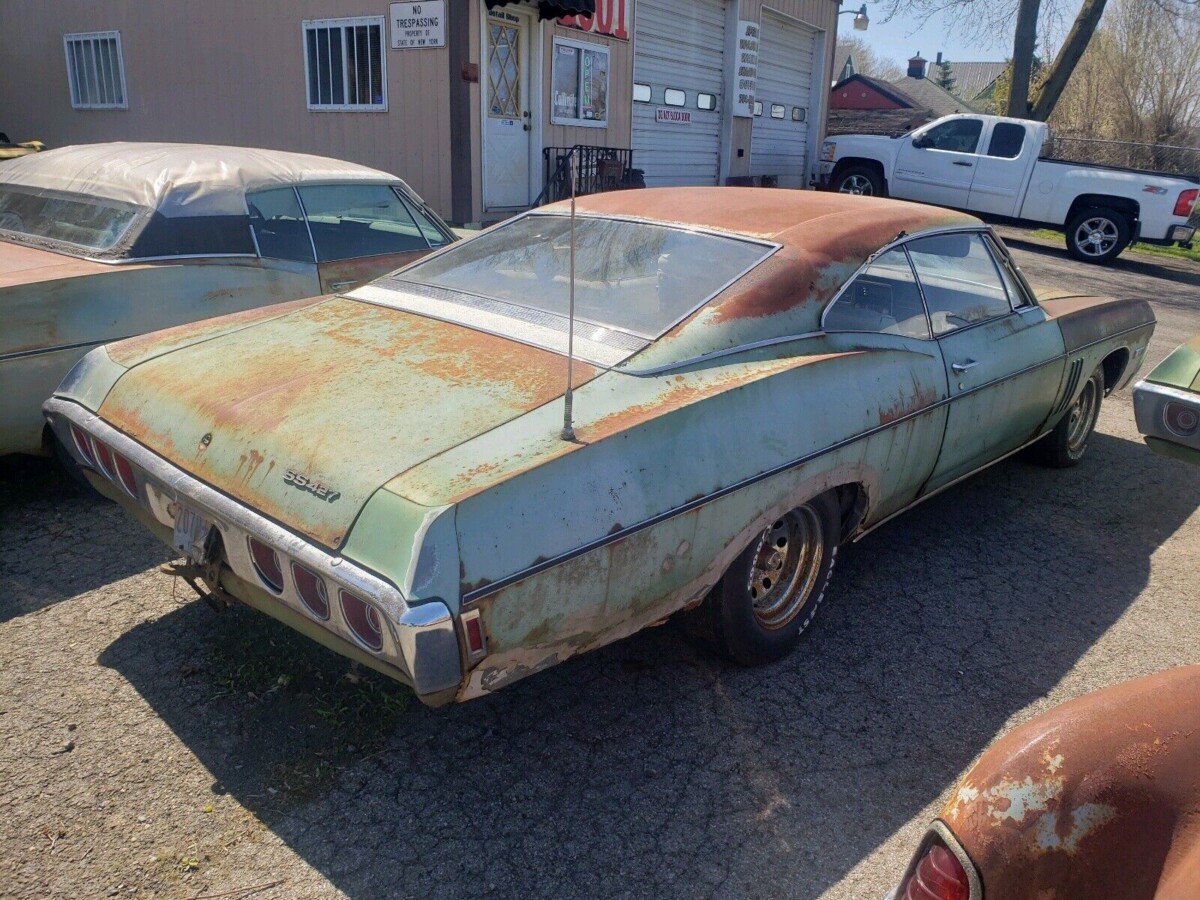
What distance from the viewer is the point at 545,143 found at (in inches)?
446

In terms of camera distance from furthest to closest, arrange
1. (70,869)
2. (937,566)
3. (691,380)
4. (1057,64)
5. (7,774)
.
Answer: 1. (1057,64)
2. (937,566)
3. (691,380)
4. (7,774)
5. (70,869)

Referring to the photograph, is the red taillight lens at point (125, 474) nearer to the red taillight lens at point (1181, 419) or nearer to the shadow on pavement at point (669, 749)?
the shadow on pavement at point (669, 749)

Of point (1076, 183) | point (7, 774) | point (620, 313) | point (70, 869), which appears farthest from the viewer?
point (1076, 183)

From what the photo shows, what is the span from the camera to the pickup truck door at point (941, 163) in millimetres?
14516

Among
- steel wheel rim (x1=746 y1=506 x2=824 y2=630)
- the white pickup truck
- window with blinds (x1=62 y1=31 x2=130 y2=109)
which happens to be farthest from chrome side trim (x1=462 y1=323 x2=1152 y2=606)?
window with blinds (x1=62 y1=31 x2=130 y2=109)

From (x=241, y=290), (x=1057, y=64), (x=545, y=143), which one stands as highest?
(x=1057, y=64)

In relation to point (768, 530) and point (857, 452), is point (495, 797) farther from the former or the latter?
point (857, 452)

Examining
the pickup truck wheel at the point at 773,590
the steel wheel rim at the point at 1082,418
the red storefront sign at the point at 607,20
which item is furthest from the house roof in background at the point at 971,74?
the pickup truck wheel at the point at 773,590

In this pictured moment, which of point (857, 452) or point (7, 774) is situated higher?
point (857, 452)

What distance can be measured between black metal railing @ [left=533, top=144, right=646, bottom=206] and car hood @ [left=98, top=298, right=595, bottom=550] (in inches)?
341

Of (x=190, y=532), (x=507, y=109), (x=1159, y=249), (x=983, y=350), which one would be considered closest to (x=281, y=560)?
(x=190, y=532)

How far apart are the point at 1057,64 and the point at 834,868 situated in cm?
2168

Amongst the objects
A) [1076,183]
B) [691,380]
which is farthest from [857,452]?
[1076,183]

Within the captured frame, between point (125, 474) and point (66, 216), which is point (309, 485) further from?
point (66, 216)
